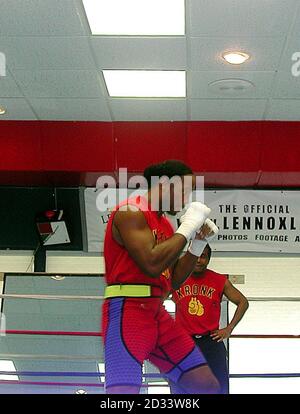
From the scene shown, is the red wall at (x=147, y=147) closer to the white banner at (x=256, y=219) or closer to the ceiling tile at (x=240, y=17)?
the white banner at (x=256, y=219)

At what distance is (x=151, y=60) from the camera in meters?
5.21

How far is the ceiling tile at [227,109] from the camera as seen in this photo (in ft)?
20.0

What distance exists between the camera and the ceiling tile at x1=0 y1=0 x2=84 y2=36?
434 cm

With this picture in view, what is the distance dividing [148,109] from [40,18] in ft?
6.44

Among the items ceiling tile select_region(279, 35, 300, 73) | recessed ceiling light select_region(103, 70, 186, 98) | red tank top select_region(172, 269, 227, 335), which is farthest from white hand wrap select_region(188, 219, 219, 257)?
recessed ceiling light select_region(103, 70, 186, 98)

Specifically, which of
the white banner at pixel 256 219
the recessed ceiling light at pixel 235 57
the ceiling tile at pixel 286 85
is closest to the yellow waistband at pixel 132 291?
the recessed ceiling light at pixel 235 57

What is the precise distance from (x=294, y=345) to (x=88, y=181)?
106 inches

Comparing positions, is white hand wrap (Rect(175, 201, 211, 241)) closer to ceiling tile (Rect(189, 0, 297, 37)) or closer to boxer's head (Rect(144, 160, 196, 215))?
boxer's head (Rect(144, 160, 196, 215))

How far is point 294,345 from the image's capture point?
24.1 ft

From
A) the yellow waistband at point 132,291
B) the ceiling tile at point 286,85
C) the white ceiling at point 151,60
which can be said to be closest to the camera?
the yellow waistband at point 132,291

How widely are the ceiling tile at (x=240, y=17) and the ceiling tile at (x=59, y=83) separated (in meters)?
1.17

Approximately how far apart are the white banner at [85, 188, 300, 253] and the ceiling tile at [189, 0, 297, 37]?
2.63m

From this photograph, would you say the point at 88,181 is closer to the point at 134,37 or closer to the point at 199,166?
the point at 199,166
